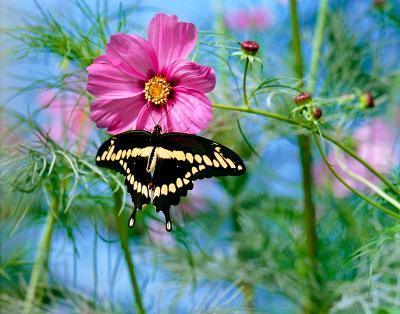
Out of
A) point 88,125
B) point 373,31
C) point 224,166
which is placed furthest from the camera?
point 373,31

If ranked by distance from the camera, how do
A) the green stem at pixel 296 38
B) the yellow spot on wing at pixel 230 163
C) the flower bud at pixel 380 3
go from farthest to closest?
the flower bud at pixel 380 3 < the green stem at pixel 296 38 < the yellow spot on wing at pixel 230 163

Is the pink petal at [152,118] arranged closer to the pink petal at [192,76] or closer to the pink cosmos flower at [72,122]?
the pink petal at [192,76]

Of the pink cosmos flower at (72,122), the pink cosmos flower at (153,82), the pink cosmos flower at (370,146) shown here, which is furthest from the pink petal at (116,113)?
the pink cosmos flower at (370,146)

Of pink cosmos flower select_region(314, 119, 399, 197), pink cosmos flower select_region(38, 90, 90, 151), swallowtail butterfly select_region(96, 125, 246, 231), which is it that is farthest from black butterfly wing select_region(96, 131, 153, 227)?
pink cosmos flower select_region(314, 119, 399, 197)

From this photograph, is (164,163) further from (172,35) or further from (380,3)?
(380,3)

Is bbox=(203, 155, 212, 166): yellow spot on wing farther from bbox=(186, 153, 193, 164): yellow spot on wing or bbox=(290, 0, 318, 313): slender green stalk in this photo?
bbox=(290, 0, 318, 313): slender green stalk

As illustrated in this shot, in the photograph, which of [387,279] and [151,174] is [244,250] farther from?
[151,174]

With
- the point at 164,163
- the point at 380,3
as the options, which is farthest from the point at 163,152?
the point at 380,3

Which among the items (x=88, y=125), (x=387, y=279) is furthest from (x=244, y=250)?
(x=88, y=125)
